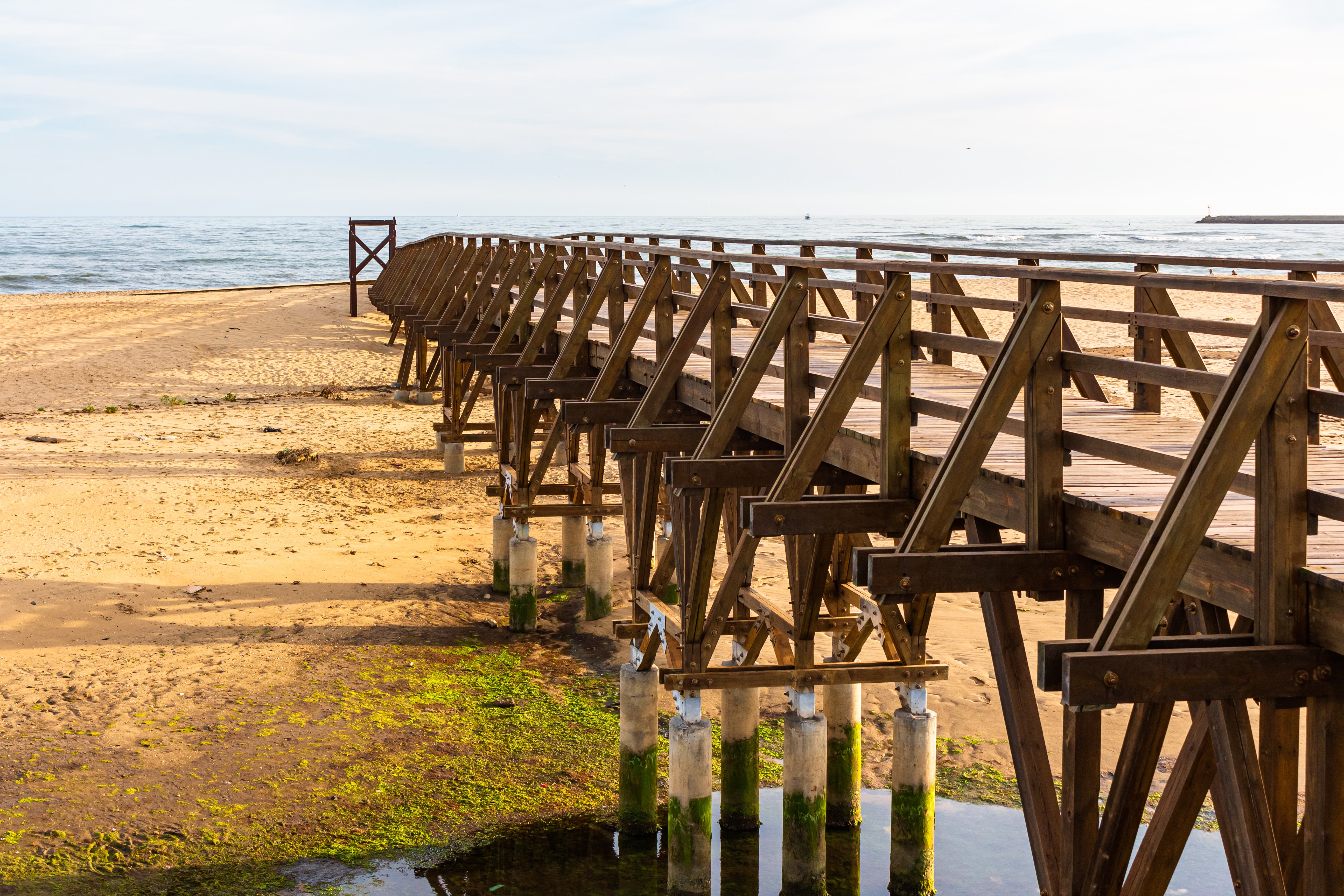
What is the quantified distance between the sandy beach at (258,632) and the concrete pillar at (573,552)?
198mm

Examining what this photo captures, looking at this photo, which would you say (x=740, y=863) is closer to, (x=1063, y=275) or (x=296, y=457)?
(x=1063, y=275)

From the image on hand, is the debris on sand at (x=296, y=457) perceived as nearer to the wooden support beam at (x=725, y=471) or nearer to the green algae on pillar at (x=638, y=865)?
the green algae on pillar at (x=638, y=865)

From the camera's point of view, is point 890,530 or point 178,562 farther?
point 178,562

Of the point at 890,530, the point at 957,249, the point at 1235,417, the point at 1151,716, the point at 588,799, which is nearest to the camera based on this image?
the point at 1235,417

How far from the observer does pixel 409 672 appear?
35.7 feet

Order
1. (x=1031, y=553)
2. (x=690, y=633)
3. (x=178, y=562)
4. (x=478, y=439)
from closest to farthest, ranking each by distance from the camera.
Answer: (x=1031, y=553)
(x=690, y=633)
(x=178, y=562)
(x=478, y=439)

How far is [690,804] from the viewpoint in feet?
24.4

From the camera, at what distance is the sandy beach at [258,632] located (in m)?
8.58

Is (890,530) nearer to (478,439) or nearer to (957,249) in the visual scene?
(957,249)

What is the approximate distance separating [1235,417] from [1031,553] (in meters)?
1.14

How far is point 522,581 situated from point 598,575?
70cm

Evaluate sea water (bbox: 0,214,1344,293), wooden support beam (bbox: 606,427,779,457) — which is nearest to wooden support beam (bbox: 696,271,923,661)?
wooden support beam (bbox: 606,427,779,457)

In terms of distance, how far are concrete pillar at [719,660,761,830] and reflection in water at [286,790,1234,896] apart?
0.13 m

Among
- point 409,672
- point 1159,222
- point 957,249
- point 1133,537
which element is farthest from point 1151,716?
point 1159,222
